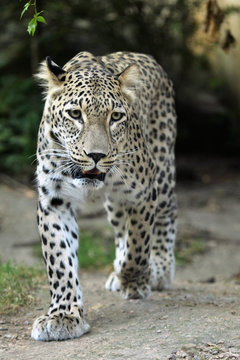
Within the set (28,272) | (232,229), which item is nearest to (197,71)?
(232,229)

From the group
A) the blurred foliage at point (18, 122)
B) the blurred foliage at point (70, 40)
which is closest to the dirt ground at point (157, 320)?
the blurred foliage at point (18, 122)

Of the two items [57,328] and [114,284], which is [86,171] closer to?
[57,328]

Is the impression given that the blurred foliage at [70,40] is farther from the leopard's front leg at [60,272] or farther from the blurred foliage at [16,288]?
the leopard's front leg at [60,272]

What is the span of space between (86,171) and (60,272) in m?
0.98

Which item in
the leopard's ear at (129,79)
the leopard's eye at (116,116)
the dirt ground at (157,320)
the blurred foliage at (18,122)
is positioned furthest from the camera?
the blurred foliage at (18,122)

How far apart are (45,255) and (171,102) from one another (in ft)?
9.49

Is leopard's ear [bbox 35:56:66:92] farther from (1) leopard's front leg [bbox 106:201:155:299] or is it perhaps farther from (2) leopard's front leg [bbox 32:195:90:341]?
(1) leopard's front leg [bbox 106:201:155:299]

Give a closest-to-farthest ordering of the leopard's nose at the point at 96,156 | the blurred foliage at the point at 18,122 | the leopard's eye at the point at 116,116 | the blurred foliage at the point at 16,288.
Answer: the leopard's nose at the point at 96,156 → the leopard's eye at the point at 116,116 → the blurred foliage at the point at 16,288 → the blurred foliage at the point at 18,122

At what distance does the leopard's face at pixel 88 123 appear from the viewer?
19.5 ft

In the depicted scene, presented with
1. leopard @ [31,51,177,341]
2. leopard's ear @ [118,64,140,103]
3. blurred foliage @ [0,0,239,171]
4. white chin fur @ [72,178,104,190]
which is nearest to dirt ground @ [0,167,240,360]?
leopard @ [31,51,177,341]

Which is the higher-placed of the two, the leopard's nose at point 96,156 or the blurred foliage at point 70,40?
the blurred foliage at point 70,40

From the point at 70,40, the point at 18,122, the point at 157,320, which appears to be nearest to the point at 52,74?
the point at 157,320

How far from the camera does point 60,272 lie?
6.29 metres

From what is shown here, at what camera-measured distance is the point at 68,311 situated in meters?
6.20
